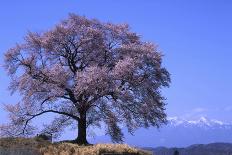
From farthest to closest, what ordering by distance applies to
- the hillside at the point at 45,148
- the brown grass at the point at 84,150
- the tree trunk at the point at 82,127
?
the tree trunk at the point at 82,127 < the brown grass at the point at 84,150 < the hillside at the point at 45,148

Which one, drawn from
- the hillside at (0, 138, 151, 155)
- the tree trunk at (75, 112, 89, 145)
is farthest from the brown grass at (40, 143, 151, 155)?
the tree trunk at (75, 112, 89, 145)

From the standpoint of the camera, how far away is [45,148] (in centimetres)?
4659

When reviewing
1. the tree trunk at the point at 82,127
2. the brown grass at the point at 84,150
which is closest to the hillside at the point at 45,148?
the brown grass at the point at 84,150

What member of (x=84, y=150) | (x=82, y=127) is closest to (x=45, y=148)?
(x=84, y=150)

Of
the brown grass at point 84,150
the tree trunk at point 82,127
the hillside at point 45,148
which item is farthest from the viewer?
the tree trunk at point 82,127

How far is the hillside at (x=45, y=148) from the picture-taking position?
144 ft

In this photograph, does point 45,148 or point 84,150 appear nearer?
point 45,148

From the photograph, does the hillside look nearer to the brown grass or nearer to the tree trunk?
the brown grass

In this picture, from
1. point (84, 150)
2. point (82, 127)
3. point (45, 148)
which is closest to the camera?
point (45, 148)

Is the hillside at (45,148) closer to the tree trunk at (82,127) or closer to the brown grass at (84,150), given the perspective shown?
the brown grass at (84,150)

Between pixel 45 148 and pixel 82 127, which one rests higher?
pixel 82 127

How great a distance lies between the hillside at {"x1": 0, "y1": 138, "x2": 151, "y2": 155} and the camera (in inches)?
1724

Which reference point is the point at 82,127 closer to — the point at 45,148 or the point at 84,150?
the point at 84,150

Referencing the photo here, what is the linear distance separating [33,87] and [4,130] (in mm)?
5579
